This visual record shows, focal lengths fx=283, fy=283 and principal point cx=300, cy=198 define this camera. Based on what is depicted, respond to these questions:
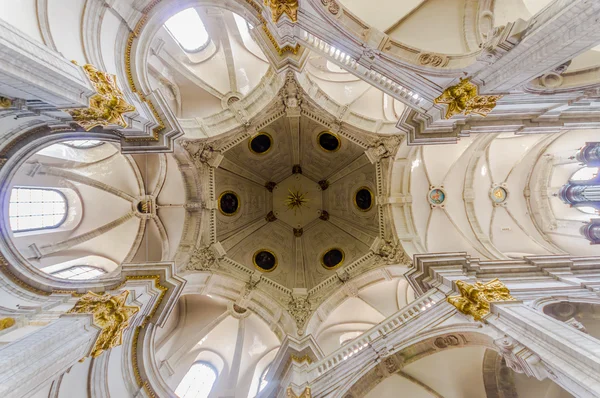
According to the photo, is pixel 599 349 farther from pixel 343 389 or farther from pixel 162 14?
pixel 162 14

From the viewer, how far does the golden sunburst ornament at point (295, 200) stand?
2178 cm

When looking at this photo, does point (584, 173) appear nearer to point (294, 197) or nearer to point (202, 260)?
point (294, 197)

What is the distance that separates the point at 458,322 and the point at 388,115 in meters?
11.4

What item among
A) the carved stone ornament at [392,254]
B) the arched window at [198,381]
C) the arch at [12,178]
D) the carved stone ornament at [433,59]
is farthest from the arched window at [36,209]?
the carved stone ornament at [392,254]

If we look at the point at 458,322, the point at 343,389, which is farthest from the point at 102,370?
the point at 458,322

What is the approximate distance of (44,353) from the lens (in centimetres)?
554

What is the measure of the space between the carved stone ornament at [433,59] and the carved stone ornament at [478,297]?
613 cm

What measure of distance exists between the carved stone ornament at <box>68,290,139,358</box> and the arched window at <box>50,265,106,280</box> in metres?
6.14

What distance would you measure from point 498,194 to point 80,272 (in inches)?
864

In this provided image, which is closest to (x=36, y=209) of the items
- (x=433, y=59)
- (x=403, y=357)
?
(x=403, y=357)

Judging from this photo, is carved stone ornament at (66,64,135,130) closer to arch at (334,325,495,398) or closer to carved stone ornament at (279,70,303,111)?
carved stone ornament at (279,70,303,111)

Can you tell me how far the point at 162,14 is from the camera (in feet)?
27.5

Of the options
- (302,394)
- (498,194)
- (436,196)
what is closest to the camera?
(302,394)

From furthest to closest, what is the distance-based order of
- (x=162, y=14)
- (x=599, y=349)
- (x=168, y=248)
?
Result: (x=168, y=248) < (x=162, y=14) < (x=599, y=349)
